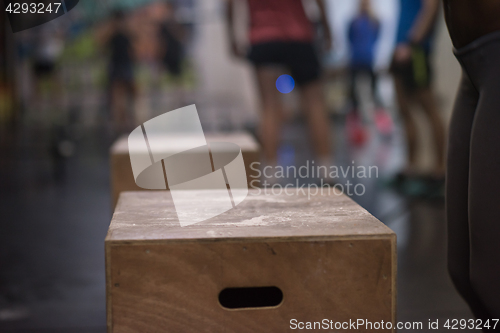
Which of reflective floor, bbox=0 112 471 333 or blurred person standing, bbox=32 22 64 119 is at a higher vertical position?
blurred person standing, bbox=32 22 64 119

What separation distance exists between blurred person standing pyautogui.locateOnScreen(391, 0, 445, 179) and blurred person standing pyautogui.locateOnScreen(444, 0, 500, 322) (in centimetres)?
172

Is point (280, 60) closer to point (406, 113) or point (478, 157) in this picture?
point (406, 113)

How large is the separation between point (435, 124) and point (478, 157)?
6.16ft

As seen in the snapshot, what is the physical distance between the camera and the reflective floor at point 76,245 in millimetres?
1221

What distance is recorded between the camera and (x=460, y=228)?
35.3 inches

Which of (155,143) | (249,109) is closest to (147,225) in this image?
(155,143)

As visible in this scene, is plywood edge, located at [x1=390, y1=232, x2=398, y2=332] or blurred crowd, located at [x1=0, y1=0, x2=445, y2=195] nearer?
plywood edge, located at [x1=390, y1=232, x2=398, y2=332]

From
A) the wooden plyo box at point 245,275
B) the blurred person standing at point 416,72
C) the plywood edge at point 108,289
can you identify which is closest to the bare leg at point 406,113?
the blurred person standing at point 416,72

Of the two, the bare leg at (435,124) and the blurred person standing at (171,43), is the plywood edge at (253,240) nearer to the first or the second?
the bare leg at (435,124)

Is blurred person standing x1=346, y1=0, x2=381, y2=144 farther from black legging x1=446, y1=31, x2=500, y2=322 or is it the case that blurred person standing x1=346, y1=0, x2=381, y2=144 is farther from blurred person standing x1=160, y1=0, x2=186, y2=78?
black legging x1=446, y1=31, x2=500, y2=322

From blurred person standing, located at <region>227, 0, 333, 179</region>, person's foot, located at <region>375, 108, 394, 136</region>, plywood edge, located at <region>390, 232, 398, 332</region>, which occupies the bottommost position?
person's foot, located at <region>375, 108, 394, 136</region>

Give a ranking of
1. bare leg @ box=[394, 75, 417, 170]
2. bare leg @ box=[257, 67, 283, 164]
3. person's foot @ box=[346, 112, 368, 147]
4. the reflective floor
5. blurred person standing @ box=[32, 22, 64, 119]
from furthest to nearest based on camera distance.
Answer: blurred person standing @ box=[32, 22, 64, 119] < person's foot @ box=[346, 112, 368, 147] < bare leg @ box=[394, 75, 417, 170] < bare leg @ box=[257, 67, 283, 164] < the reflective floor

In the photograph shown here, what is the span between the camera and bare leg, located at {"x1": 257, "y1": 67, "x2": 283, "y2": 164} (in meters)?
2.30

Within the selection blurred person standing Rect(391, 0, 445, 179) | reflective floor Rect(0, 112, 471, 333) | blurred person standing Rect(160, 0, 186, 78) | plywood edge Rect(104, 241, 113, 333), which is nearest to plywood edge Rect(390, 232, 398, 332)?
plywood edge Rect(104, 241, 113, 333)
